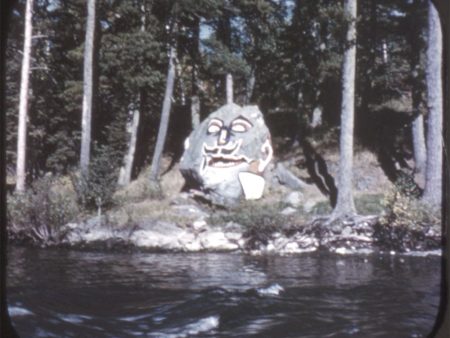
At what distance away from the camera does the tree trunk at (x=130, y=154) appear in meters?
4.34

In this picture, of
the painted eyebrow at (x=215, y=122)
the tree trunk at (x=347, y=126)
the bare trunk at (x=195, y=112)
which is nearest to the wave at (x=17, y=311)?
the bare trunk at (x=195, y=112)

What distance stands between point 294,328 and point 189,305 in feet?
2.57

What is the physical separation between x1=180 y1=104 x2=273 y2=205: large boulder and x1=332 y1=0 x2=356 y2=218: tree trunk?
1284 millimetres

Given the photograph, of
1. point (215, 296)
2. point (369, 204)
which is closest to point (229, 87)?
point (215, 296)

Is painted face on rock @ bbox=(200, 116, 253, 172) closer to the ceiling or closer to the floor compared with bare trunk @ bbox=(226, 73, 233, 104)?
closer to the floor

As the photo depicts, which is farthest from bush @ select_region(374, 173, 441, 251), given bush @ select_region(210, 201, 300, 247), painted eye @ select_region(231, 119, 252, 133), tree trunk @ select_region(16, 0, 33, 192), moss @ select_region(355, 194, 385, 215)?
tree trunk @ select_region(16, 0, 33, 192)

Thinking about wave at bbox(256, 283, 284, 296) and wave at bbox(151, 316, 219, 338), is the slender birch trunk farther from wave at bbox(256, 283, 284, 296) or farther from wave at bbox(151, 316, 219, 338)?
wave at bbox(151, 316, 219, 338)

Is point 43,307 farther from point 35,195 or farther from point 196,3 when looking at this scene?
point 196,3

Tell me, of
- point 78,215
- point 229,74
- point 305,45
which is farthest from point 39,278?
point 305,45

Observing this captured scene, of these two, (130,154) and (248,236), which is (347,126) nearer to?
(248,236)

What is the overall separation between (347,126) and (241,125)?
3.74 meters

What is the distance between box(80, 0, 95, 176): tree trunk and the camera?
3559 millimetres

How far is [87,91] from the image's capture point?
3330 millimetres

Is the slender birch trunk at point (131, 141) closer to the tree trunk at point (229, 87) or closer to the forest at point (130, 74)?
the forest at point (130, 74)
